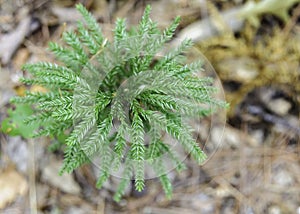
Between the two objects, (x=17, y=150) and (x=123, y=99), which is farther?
(x=17, y=150)

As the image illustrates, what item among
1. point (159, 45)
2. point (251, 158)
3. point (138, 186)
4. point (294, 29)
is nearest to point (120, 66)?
point (159, 45)

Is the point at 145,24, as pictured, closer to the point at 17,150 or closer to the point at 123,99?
the point at 123,99

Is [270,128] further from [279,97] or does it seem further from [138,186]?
[138,186]

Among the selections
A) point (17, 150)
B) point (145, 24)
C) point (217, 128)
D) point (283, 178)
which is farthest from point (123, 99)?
point (283, 178)

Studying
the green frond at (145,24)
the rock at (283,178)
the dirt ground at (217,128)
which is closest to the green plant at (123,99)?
the green frond at (145,24)

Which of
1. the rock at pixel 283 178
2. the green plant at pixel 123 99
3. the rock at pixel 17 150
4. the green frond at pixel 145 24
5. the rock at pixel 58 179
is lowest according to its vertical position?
the rock at pixel 58 179

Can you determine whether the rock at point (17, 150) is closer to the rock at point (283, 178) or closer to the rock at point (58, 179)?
the rock at point (58, 179)
